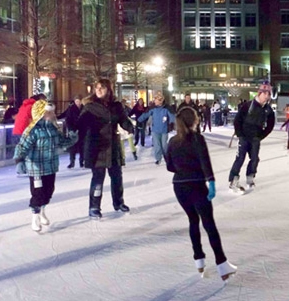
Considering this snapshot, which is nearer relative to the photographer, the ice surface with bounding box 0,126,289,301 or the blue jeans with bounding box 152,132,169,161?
the ice surface with bounding box 0,126,289,301

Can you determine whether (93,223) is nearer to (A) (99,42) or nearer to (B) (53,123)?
(B) (53,123)

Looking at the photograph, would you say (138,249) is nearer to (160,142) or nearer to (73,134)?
(73,134)

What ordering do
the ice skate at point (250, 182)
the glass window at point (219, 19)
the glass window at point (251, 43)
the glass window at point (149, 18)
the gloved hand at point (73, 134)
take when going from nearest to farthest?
the gloved hand at point (73, 134) → the ice skate at point (250, 182) → the glass window at point (149, 18) → the glass window at point (251, 43) → the glass window at point (219, 19)

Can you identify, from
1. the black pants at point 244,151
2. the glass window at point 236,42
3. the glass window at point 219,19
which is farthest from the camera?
the glass window at point 219,19

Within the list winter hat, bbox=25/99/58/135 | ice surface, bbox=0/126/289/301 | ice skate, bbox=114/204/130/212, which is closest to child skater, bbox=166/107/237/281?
ice surface, bbox=0/126/289/301

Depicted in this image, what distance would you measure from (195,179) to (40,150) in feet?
7.77

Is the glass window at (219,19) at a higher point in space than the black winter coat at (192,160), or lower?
higher

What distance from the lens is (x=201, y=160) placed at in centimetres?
487

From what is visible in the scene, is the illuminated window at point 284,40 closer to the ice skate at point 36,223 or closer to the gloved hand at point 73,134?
the gloved hand at point 73,134

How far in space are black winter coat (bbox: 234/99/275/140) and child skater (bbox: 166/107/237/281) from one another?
4412 millimetres

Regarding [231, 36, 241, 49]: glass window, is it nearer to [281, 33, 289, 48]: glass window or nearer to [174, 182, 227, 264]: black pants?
[281, 33, 289, 48]: glass window

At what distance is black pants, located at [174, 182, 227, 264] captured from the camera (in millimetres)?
4859

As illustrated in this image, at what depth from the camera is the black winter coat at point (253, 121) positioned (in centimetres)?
922

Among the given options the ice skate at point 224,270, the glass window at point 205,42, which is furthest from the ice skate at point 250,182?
the glass window at point 205,42
